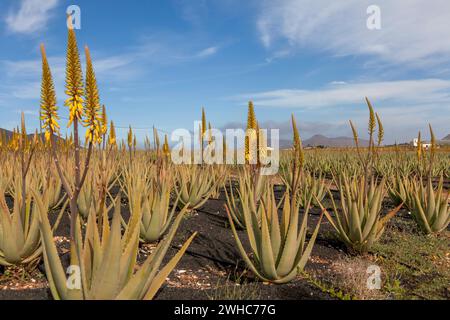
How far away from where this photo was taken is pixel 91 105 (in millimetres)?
2033

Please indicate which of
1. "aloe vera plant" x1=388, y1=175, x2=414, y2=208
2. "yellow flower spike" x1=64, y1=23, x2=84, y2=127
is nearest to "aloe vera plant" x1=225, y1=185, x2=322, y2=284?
"yellow flower spike" x1=64, y1=23, x2=84, y2=127

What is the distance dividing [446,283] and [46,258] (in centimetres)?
333

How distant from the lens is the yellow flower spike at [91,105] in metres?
2.00

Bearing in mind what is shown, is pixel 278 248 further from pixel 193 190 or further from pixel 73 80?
pixel 193 190

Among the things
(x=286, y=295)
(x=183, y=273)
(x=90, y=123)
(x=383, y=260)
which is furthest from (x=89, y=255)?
(x=383, y=260)

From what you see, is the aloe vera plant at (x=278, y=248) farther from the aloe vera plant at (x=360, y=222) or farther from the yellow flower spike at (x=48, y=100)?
the yellow flower spike at (x=48, y=100)

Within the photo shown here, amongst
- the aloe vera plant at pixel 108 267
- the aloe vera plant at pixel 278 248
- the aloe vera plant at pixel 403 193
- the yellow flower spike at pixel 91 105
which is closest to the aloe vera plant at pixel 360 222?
the aloe vera plant at pixel 278 248

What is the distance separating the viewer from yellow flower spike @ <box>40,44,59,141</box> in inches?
78.5

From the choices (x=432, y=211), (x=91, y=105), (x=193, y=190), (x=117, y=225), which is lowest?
(x=432, y=211)

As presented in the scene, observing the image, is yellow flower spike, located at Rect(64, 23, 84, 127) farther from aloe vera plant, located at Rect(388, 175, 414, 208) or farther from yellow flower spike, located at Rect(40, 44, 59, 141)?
aloe vera plant, located at Rect(388, 175, 414, 208)

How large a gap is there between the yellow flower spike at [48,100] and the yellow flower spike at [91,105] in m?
0.18

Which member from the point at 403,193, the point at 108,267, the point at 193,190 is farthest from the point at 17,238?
the point at 403,193

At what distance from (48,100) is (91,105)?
237mm

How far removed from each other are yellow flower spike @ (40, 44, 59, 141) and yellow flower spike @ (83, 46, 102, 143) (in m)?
0.18
